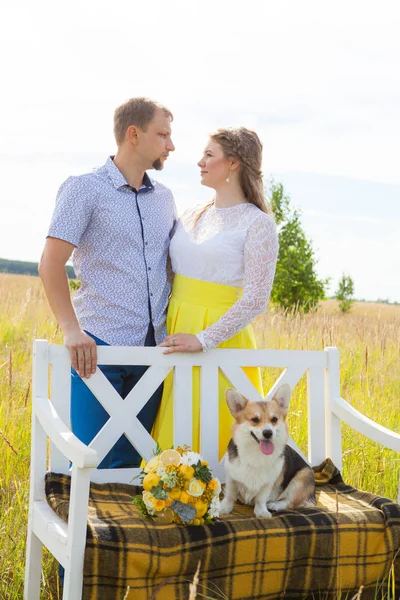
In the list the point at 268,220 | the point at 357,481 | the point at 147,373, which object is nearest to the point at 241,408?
the point at 147,373

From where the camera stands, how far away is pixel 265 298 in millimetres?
3475

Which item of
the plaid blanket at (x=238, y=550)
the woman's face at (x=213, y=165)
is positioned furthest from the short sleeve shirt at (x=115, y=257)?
the plaid blanket at (x=238, y=550)

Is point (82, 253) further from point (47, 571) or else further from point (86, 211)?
point (47, 571)

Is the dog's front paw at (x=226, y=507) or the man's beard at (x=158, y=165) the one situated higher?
the man's beard at (x=158, y=165)

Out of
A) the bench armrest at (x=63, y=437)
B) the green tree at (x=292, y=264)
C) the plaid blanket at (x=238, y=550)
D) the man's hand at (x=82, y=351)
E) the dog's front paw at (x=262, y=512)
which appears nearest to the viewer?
the bench armrest at (x=63, y=437)

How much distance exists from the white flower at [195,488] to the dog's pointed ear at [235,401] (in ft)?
1.51

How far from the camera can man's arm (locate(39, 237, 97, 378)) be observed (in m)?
3.30

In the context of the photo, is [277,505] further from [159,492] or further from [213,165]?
[213,165]

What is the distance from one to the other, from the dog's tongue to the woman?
65 cm

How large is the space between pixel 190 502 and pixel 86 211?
1.45 metres

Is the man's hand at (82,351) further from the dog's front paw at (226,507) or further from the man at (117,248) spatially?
the dog's front paw at (226,507)

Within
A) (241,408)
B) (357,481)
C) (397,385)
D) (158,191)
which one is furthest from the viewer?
(397,385)

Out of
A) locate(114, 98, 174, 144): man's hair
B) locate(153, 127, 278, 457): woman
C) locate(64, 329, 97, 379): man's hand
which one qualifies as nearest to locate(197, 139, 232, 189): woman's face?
locate(153, 127, 278, 457): woman

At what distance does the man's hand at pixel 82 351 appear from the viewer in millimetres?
3334
